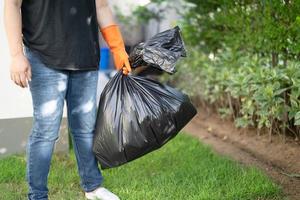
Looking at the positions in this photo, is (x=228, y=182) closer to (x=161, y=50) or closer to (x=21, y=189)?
(x=161, y=50)

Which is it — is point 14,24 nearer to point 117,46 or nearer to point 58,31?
point 58,31

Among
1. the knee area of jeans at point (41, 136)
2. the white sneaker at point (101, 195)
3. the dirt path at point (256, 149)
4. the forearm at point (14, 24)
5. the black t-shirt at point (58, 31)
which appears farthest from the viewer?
the dirt path at point (256, 149)

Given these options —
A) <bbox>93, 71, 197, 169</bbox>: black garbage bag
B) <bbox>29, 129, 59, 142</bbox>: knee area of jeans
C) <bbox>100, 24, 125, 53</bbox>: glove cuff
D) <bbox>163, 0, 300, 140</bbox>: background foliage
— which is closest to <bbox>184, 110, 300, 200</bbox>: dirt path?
<bbox>163, 0, 300, 140</bbox>: background foliage

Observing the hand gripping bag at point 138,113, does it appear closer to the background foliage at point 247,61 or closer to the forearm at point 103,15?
the forearm at point 103,15

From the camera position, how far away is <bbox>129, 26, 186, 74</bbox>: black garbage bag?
296cm

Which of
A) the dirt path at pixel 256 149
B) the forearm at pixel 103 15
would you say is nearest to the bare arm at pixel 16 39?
the forearm at pixel 103 15

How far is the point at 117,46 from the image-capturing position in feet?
10.2

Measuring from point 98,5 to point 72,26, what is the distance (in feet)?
1.04

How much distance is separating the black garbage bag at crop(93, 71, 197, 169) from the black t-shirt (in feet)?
0.95

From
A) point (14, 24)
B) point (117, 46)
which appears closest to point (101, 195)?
point (117, 46)

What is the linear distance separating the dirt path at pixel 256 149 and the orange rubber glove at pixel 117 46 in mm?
1350

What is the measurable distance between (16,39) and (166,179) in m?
1.48

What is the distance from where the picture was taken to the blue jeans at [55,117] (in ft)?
9.16

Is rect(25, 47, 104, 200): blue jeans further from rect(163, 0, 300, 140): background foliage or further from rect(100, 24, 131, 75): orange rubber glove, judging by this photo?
rect(163, 0, 300, 140): background foliage
